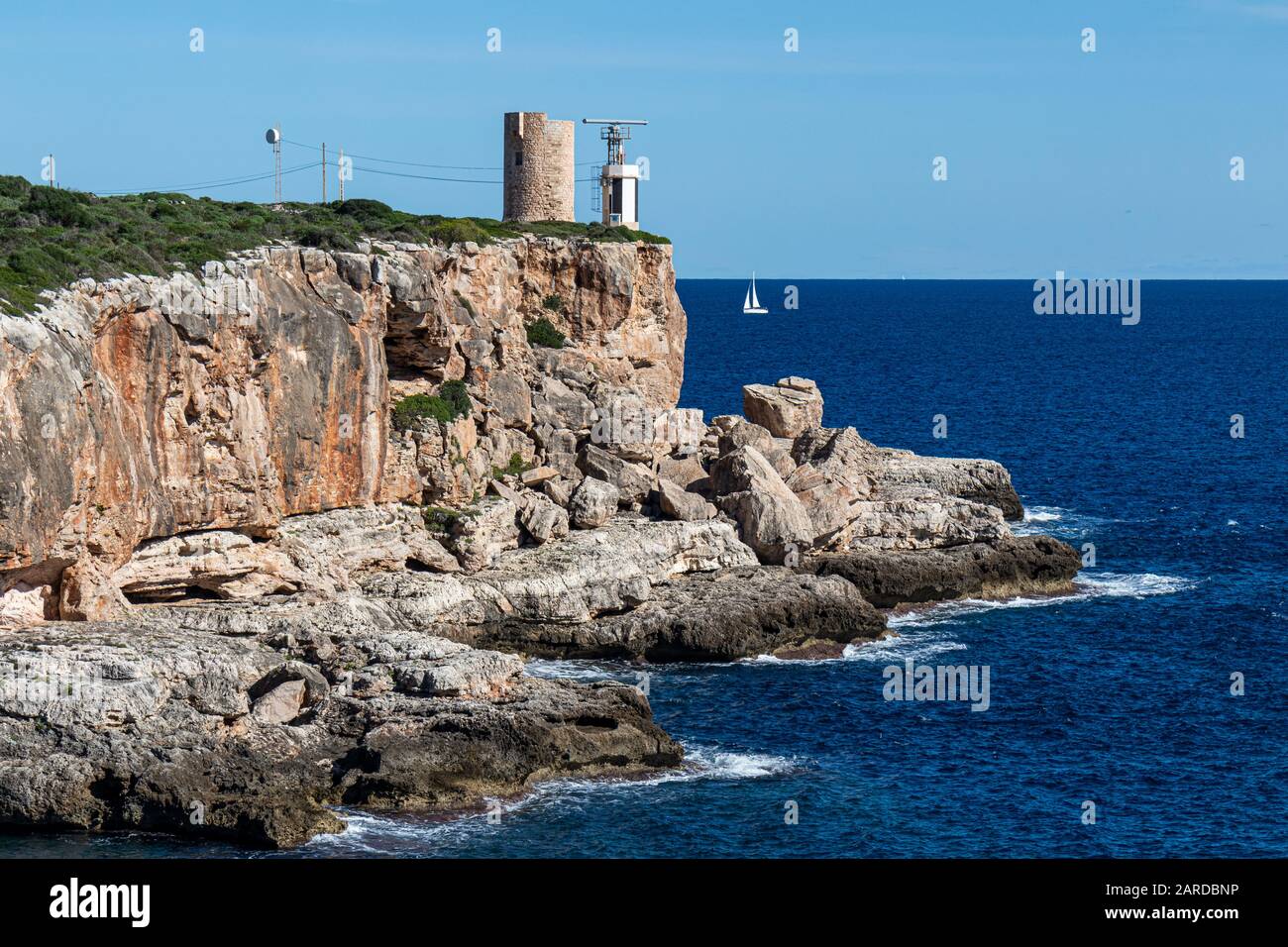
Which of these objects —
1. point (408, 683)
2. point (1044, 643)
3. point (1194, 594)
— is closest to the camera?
point (408, 683)

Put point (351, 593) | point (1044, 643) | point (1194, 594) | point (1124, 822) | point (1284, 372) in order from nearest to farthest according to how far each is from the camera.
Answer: point (1124, 822)
point (351, 593)
point (1044, 643)
point (1194, 594)
point (1284, 372)

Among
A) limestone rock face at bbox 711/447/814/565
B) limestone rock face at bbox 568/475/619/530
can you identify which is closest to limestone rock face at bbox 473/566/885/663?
limestone rock face at bbox 711/447/814/565

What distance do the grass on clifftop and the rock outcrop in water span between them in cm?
105

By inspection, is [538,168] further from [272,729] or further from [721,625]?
[272,729]

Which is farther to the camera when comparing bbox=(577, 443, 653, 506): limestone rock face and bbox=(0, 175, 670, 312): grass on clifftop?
bbox=(577, 443, 653, 506): limestone rock face

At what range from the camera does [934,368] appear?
5655 inches

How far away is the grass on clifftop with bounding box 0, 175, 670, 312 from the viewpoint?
3906 centimetres

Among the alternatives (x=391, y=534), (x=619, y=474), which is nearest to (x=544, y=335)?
(x=619, y=474)

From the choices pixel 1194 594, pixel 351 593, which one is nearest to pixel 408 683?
pixel 351 593

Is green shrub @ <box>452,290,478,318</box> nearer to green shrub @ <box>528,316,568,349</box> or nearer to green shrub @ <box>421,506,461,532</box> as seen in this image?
green shrub @ <box>528,316,568,349</box>

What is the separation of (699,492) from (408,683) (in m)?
21.7

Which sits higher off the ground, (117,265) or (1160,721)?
(117,265)

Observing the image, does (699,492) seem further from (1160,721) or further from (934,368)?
(934,368)

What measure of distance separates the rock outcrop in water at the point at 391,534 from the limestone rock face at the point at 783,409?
19 cm
